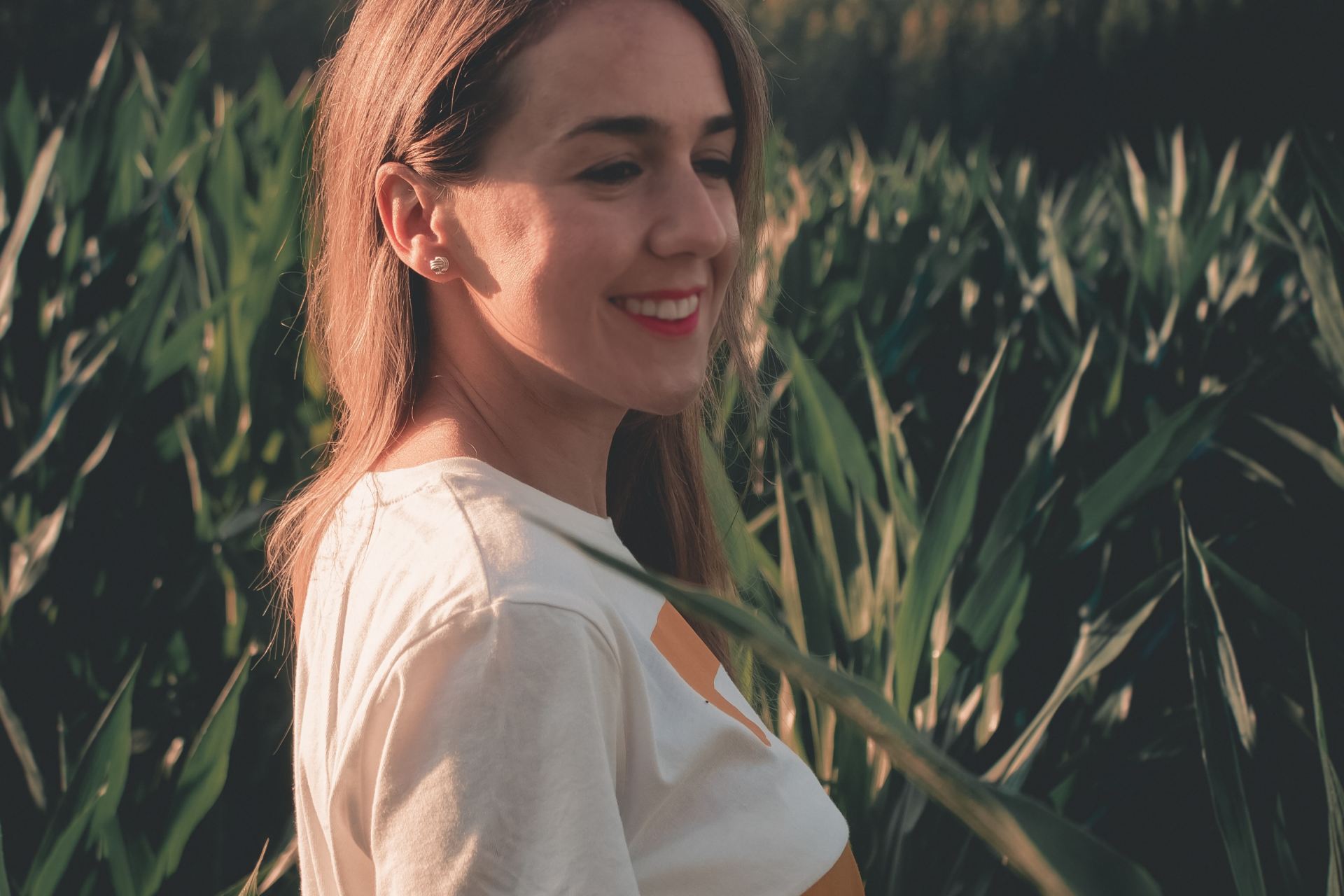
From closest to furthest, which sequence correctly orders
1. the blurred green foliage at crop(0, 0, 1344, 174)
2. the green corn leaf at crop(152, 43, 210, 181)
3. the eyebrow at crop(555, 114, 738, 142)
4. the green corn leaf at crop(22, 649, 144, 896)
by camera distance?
the eyebrow at crop(555, 114, 738, 142) → the green corn leaf at crop(22, 649, 144, 896) → the green corn leaf at crop(152, 43, 210, 181) → the blurred green foliage at crop(0, 0, 1344, 174)

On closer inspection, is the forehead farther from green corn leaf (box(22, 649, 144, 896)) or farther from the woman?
green corn leaf (box(22, 649, 144, 896))

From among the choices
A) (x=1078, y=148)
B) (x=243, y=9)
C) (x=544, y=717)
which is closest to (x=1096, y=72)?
(x=1078, y=148)

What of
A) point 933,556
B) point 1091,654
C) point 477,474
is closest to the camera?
point 477,474

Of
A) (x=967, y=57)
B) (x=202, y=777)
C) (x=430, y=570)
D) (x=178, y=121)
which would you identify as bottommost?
(x=202, y=777)

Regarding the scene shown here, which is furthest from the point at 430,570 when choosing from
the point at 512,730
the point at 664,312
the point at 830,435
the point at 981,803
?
the point at 830,435

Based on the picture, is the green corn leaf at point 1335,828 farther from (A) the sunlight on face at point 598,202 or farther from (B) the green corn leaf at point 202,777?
(B) the green corn leaf at point 202,777

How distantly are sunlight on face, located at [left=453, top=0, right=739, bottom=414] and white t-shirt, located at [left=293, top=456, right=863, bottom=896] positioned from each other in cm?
8

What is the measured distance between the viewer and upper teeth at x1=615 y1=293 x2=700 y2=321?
0.67m

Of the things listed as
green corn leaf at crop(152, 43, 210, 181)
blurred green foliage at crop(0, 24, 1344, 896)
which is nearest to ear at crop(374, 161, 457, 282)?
blurred green foliage at crop(0, 24, 1344, 896)

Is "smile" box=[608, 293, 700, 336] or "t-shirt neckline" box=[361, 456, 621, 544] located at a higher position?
"smile" box=[608, 293, 700, 336]

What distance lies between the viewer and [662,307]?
0.68m

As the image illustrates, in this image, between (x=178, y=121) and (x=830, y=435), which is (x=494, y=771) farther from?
(x=178, y=121)

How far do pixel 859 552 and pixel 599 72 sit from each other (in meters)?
0.70

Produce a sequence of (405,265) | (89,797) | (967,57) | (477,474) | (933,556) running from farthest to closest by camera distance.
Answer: (967,57) → (933,556) → (89,797) → (405,265) → (477,474)
